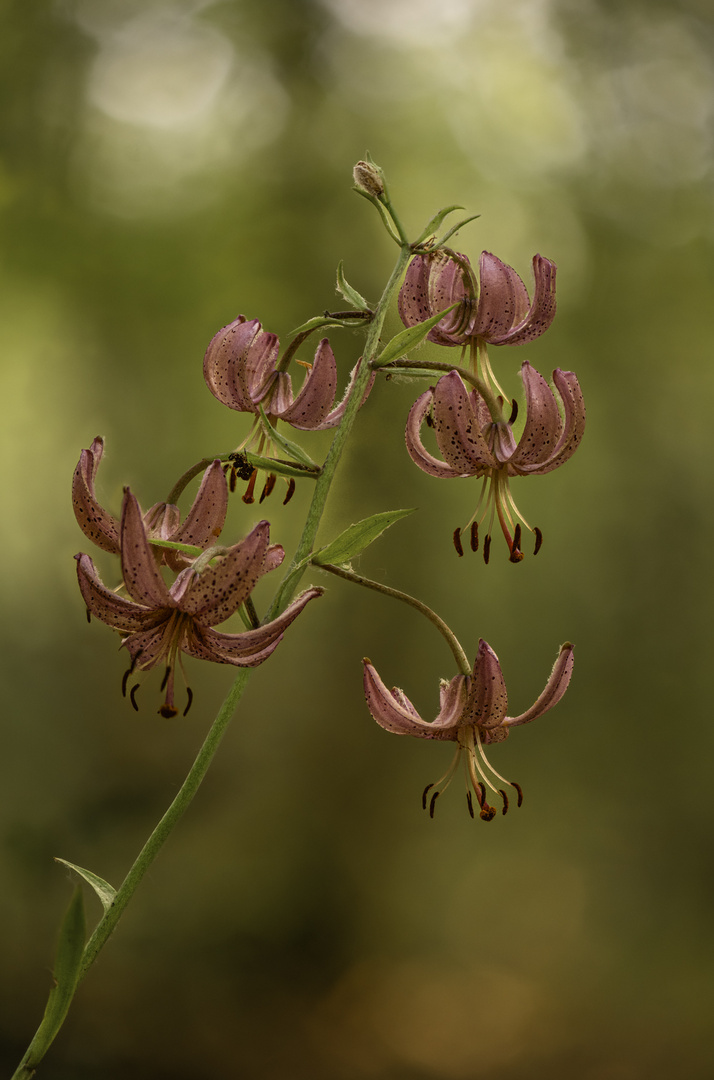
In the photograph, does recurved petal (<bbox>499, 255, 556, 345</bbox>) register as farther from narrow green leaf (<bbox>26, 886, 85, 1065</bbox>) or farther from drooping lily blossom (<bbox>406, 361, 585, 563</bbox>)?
narrow green leaf (<bbox>26, 886, 85, 1065</bbox>)

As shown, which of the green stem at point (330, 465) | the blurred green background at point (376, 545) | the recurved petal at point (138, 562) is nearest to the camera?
the recurved petal at point (138, 562)

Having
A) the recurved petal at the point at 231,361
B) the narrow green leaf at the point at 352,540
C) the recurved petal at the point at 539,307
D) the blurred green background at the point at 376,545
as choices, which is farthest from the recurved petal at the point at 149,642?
the blurred green background at the point at 376,545

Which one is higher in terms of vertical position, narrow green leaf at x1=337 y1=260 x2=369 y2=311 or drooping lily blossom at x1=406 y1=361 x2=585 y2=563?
narrow green leaf at x1=337 y1=260 x2=369 y2=311

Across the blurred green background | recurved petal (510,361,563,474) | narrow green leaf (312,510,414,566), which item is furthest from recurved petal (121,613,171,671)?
the blurred green background

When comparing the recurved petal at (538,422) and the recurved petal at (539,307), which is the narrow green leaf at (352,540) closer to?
the recurved petal at (538,422)

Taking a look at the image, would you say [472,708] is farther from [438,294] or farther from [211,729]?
[438,294]

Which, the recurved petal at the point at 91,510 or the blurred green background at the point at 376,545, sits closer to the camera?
the recurved petal at the point at 91,510

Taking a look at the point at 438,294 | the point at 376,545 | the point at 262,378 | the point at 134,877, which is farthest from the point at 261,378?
the point at 376,545

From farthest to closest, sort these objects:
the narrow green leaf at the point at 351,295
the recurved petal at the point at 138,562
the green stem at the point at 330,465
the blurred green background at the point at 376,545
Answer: the blurred green background at the point at 376,545 → the narrow green leaf at the point at 351,295 → the green stem at the point at 330,465 → the recurved petal at the point at 138,562
